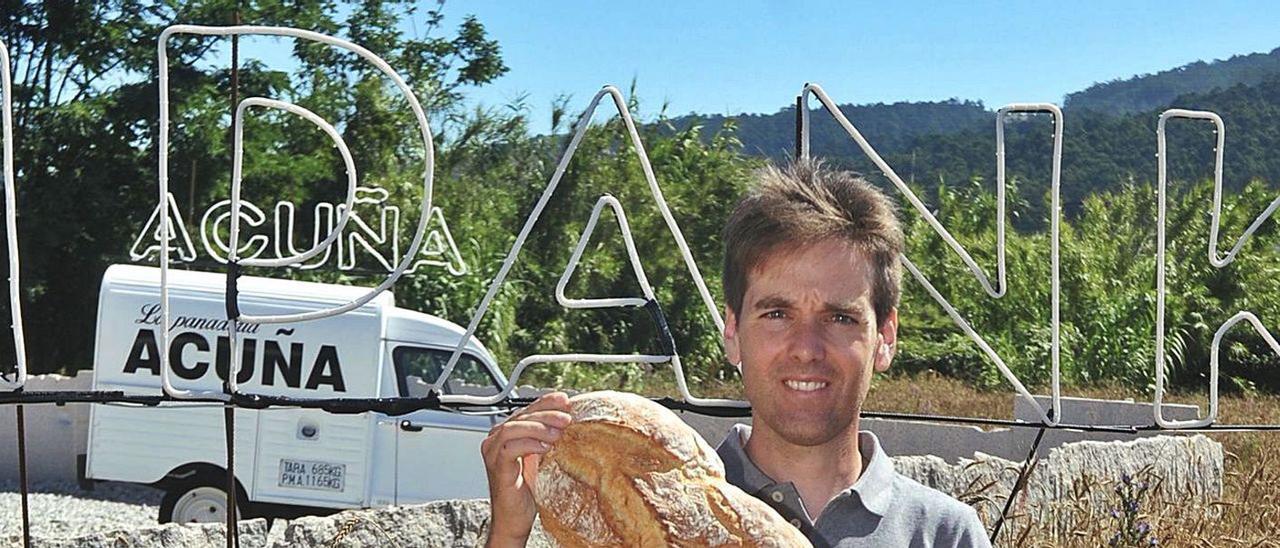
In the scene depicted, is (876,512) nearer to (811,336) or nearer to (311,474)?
(811,336)

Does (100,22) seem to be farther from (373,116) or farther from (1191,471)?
(1191,471)

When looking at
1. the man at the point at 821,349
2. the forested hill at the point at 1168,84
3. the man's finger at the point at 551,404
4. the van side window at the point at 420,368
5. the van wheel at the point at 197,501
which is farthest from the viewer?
the forested hill at the point at 1168,84

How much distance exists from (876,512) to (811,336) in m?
0.27

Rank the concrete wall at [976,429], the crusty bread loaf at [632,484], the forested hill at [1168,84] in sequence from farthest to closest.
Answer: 1. the forested hill at [1168,84]
2. the concrete wall at [976,429]
3. the crusty bread loaf at [632,484]

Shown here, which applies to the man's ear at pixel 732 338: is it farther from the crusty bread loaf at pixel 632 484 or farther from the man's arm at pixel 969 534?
the man's arm at pixel 969 534

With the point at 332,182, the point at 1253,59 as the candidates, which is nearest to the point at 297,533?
the point at 332,182

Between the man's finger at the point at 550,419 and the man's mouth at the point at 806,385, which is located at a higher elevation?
the man's mouth at the point at 806,385

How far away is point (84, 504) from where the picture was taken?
1118cm

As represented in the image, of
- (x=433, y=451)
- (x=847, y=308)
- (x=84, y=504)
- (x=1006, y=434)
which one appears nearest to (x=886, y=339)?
(x=847, y=308)

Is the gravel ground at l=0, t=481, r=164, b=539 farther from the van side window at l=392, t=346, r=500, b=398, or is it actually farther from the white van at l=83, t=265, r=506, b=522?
the van side window at l=392, t=346, r=500, b=398

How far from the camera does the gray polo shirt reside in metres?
1.96

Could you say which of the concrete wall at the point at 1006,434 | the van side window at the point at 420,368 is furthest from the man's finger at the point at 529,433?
the van side window at the point at 420,368

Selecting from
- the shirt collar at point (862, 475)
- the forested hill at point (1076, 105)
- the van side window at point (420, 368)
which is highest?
the forested hill at point (1076, 105)

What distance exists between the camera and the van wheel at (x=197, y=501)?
9.81 m
